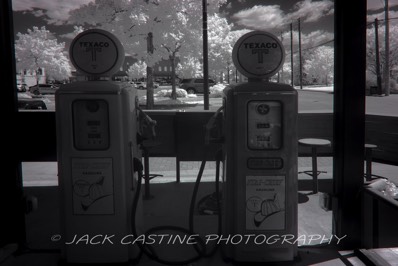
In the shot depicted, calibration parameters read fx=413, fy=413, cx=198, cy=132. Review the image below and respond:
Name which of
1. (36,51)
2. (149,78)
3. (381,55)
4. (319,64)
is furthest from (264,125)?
(319,64)

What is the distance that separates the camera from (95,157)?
3.48 metres

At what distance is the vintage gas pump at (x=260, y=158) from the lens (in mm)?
3414

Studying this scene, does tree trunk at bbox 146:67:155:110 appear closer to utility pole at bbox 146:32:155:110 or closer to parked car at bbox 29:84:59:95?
utility pole at bbox 146:32:155:110

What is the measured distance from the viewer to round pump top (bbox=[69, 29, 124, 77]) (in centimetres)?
360

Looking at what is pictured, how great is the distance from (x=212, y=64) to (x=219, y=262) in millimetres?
34177

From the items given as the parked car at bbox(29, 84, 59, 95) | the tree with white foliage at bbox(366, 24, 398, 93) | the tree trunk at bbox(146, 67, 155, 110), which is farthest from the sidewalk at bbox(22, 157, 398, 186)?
the tree with white foliage at bbox(366, 24, 398, 93)

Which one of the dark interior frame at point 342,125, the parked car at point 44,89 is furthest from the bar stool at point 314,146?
the parked car at point 44,89

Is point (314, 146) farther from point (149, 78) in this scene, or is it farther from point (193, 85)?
point (193, 85)

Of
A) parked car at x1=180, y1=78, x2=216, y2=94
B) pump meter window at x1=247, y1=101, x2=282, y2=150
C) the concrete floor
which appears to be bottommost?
the concrete floor

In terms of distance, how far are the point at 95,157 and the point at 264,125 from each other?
4.74 ft

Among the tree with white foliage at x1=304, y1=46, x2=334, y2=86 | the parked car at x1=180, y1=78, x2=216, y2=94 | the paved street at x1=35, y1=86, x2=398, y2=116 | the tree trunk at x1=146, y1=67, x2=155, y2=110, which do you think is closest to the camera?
the tree trunk at x1=146, y1=67, x2=155, y2=110

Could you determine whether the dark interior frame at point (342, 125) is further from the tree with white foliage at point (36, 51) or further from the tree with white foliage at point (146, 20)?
the tree with white foliage at point (36, 51)

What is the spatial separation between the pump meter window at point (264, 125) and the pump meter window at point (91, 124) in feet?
3.96

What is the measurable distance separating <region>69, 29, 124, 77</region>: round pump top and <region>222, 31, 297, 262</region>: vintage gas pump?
1075 mm
